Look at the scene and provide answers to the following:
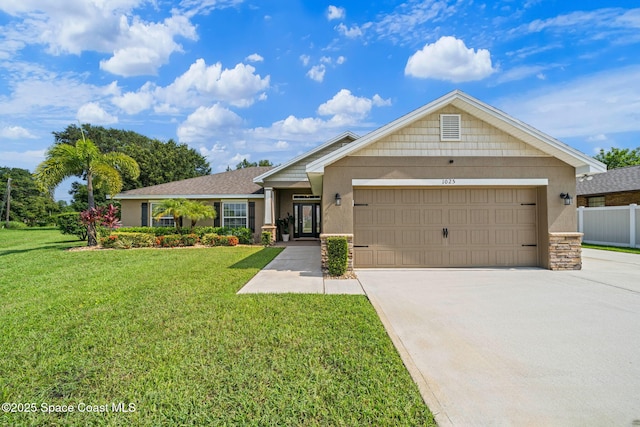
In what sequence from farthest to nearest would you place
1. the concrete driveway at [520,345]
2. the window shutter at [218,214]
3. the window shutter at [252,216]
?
the window shutter at [218,214], the window shutter at [252,216], the concrete driveway at [520,345]

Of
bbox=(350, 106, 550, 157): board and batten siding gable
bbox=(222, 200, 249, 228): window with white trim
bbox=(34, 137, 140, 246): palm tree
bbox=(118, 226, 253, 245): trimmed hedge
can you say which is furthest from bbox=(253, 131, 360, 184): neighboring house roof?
bbox=(350, 106, 550, 157): board and batten siding gable

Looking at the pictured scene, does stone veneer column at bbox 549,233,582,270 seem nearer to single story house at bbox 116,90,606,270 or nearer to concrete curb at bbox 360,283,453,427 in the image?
single story house at bbox 116,90,606,270

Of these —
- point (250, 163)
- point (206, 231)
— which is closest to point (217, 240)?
point (206, 231)

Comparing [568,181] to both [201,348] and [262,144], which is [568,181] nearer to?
[201,348]

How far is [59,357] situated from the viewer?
11.2ft

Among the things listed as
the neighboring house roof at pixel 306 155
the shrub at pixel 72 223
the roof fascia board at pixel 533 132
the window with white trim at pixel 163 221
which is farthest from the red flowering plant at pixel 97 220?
the roof fascia board at pixel 533 132

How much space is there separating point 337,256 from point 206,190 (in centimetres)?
1225

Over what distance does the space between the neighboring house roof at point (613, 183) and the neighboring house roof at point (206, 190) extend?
1785cm

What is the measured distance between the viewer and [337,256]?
301 inches

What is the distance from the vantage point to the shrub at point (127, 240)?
14117mm

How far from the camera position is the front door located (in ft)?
59.5

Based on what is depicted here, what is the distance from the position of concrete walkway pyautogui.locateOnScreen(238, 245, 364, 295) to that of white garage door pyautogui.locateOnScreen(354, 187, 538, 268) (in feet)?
5.04

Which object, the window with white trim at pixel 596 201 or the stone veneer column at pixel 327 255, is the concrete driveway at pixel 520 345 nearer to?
the stone veneer column at pixel 327 255

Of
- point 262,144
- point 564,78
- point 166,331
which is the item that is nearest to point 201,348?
point 166,331
